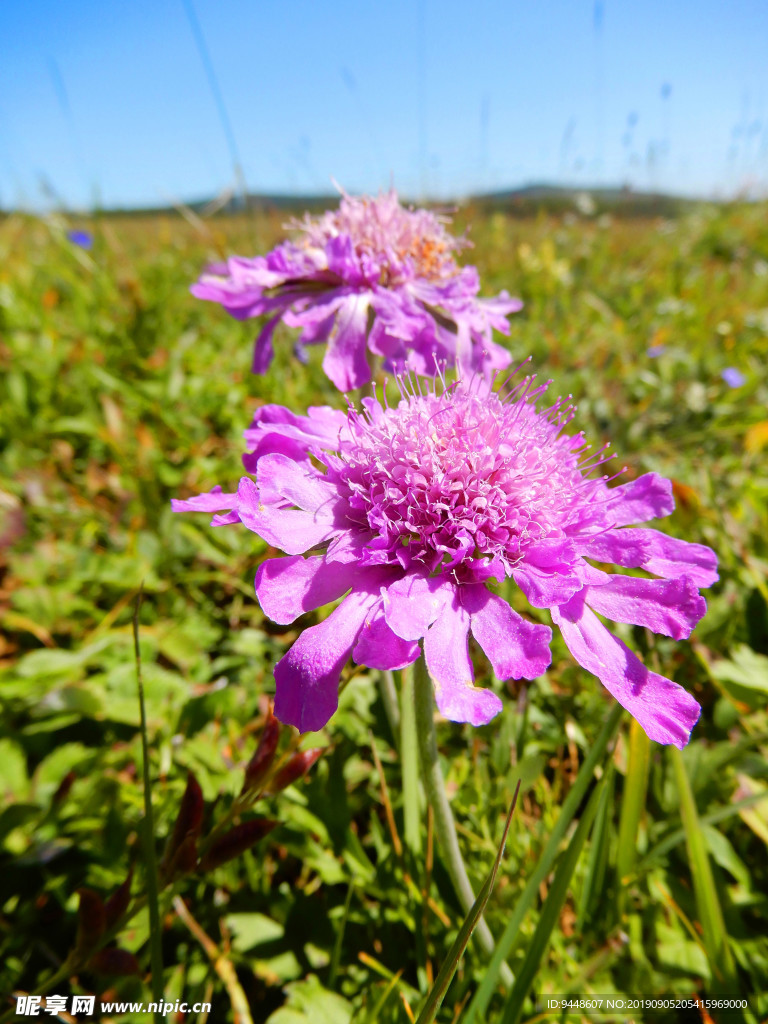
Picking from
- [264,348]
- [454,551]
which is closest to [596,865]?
[454,551]

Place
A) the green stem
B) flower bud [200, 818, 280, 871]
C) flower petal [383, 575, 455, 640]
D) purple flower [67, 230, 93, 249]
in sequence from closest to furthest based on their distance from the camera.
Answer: flower petal [383, 575, 455, 640], flower bud [200, 818, 280, 871], the green stem, purple flower [67, 230, 93, 249]

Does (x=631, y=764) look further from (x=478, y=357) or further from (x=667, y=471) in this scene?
(x=667, y=471)

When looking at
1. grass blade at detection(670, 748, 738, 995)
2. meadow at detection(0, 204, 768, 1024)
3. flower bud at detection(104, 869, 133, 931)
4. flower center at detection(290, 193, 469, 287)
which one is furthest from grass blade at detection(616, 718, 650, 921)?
flower center at detection(290, 193, 469, 287)

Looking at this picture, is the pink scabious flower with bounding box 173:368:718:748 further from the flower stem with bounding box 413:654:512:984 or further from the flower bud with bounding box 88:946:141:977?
the flower bud with bounding box 88:946:141:977

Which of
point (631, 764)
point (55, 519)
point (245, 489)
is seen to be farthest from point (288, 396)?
point (631, 764)

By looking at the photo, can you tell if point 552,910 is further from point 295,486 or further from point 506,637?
point 295,486

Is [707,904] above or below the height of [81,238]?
below
